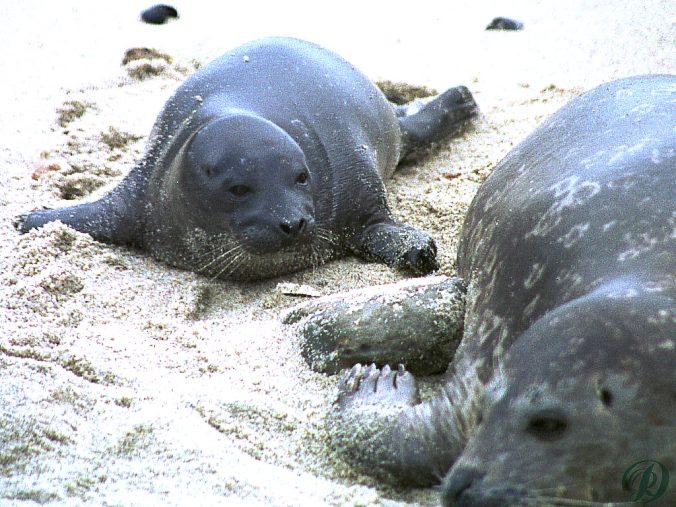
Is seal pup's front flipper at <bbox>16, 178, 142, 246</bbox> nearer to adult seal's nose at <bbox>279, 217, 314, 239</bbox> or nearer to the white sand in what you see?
the white sand

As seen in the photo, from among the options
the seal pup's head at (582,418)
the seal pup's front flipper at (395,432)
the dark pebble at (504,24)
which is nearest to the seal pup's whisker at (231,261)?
the seal pup's front flipper at (395,432)

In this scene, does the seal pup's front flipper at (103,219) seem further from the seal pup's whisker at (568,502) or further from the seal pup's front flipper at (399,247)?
the seal pup's whisker at (568,502)

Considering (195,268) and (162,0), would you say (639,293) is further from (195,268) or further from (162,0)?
(162,0)

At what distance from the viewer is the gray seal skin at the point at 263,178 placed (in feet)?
12.8

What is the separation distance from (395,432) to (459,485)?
0.65m

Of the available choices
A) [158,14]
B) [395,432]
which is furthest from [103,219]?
[158,14]

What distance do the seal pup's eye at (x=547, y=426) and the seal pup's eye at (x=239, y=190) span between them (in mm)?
2076

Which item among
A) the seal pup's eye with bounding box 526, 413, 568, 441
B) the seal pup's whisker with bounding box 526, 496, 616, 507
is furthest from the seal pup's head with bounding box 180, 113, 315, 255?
the seal pup's whisker with bounding box 526, 496, 616, 507

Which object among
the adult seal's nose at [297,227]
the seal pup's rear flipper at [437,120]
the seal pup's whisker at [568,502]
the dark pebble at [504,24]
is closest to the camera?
the seal pup's whisker at [568,502]

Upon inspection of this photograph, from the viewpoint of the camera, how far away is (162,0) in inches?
301

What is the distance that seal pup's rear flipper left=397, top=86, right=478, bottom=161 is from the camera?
5367 mm

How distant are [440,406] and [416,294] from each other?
57cm

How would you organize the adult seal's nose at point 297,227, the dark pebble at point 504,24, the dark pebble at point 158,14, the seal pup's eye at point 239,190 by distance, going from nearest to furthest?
1. the adult seal's nose at point 297,227
2. the seal pup's eye at point 239,190
3. the dark pebble at point 504,24
4. the dark pebble at point 158,14

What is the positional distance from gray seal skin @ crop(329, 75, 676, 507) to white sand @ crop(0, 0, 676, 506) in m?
0.21
